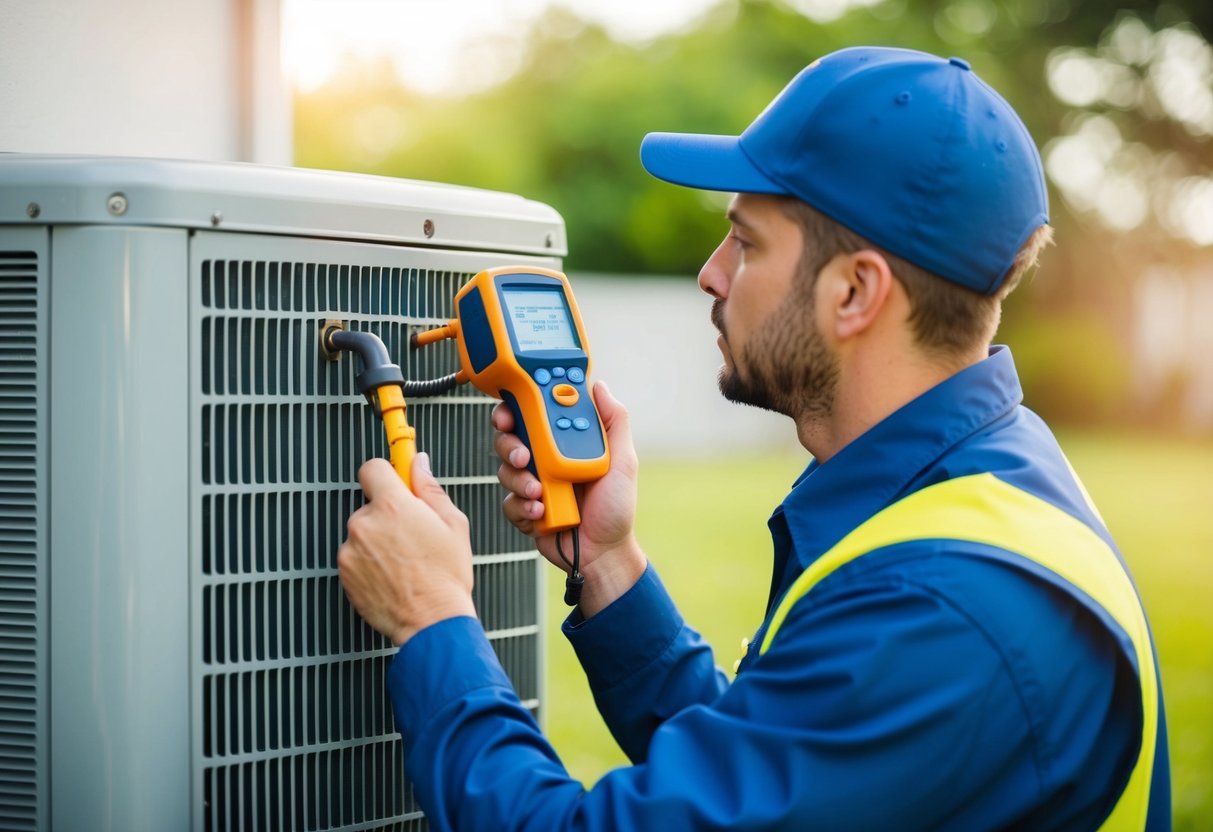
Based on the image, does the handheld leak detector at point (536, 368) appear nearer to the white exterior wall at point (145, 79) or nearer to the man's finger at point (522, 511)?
the man's finger at point (522, 511)

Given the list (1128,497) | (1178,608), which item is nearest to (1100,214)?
(1128,497)

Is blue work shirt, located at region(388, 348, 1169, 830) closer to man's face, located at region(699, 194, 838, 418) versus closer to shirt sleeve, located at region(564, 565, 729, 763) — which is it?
man's face, located at region(699, 194, 838, 418)

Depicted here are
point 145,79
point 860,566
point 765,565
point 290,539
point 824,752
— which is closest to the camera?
point 824,752

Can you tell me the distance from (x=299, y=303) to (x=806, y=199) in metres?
0.61

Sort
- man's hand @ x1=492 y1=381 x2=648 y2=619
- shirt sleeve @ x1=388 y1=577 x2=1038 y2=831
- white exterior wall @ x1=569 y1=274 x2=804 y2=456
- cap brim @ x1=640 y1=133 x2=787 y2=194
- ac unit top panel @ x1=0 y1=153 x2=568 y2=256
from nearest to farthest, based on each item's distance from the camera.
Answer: shirt sleeve @ x1=388 y1=577 x2=1038 y2=831, ac unit top panel @ x1=0 y1=153 x2=568 y2=256, cap brim @ x1=640 y1=133 x2=787 y2=194, man's hand @ x1=492 y1=381 x2=648 y2=619, white exterior wall @ x1=569 y1=274 x2=804 y2=456

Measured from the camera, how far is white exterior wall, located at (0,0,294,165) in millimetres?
1752

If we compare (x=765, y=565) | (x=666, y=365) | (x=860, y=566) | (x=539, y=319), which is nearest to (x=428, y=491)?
(x=539, y=319)

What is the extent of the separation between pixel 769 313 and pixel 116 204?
2.49 ft

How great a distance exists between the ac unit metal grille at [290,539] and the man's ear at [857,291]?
1.63 feet

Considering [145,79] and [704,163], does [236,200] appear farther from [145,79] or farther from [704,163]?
[145,79]

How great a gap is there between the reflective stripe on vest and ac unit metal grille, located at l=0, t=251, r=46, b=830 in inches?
33.2

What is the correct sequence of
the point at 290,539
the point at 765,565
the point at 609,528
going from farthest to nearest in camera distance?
the point at 765,565 < the point at 609,528 < the point at 290,539

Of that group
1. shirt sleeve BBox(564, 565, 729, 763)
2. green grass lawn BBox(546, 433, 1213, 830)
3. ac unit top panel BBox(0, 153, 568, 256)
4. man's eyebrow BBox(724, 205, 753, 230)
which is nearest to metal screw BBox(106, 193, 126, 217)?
ac unit top panel BBox(0, 153, 568, 256)

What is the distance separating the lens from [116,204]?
1307 millimetres
